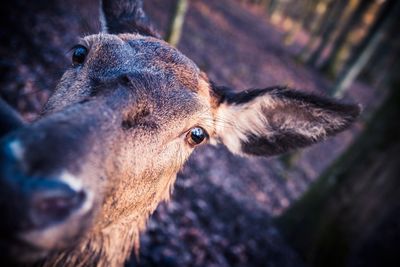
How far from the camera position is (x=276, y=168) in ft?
38.4

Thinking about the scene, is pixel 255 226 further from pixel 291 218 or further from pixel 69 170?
pixel 69 170

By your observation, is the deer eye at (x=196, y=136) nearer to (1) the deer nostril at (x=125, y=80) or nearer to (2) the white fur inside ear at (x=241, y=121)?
(2) the white fur inside ear at (x=241, y=121)

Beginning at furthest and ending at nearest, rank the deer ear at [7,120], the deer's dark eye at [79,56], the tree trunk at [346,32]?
the tree trunk at [346,32]
the deer ear at [7,120]
the deer's dark eye at [79,56]

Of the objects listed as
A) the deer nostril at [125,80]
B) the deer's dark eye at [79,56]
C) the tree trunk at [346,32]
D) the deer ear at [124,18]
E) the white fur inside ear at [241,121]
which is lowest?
the tree trunk at [346,32]

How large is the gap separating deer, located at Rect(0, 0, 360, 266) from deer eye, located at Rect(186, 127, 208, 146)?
1cm

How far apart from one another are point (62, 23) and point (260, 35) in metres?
21.4

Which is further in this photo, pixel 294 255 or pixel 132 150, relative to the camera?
pixel 294 255

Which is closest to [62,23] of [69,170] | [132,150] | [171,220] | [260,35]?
[171,220]

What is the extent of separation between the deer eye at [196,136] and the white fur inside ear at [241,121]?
0.43 metres

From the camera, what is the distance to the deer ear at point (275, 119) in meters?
3.03

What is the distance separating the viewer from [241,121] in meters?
3.64

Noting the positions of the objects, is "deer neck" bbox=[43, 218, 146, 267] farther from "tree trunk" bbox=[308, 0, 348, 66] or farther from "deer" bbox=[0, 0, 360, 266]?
"tree trunk" bbox=[308, 0, 348, 66]

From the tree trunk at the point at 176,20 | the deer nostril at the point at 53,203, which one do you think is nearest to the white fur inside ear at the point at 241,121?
the deer nostril at the point at 53,203

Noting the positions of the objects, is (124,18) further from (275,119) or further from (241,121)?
(275,119)
